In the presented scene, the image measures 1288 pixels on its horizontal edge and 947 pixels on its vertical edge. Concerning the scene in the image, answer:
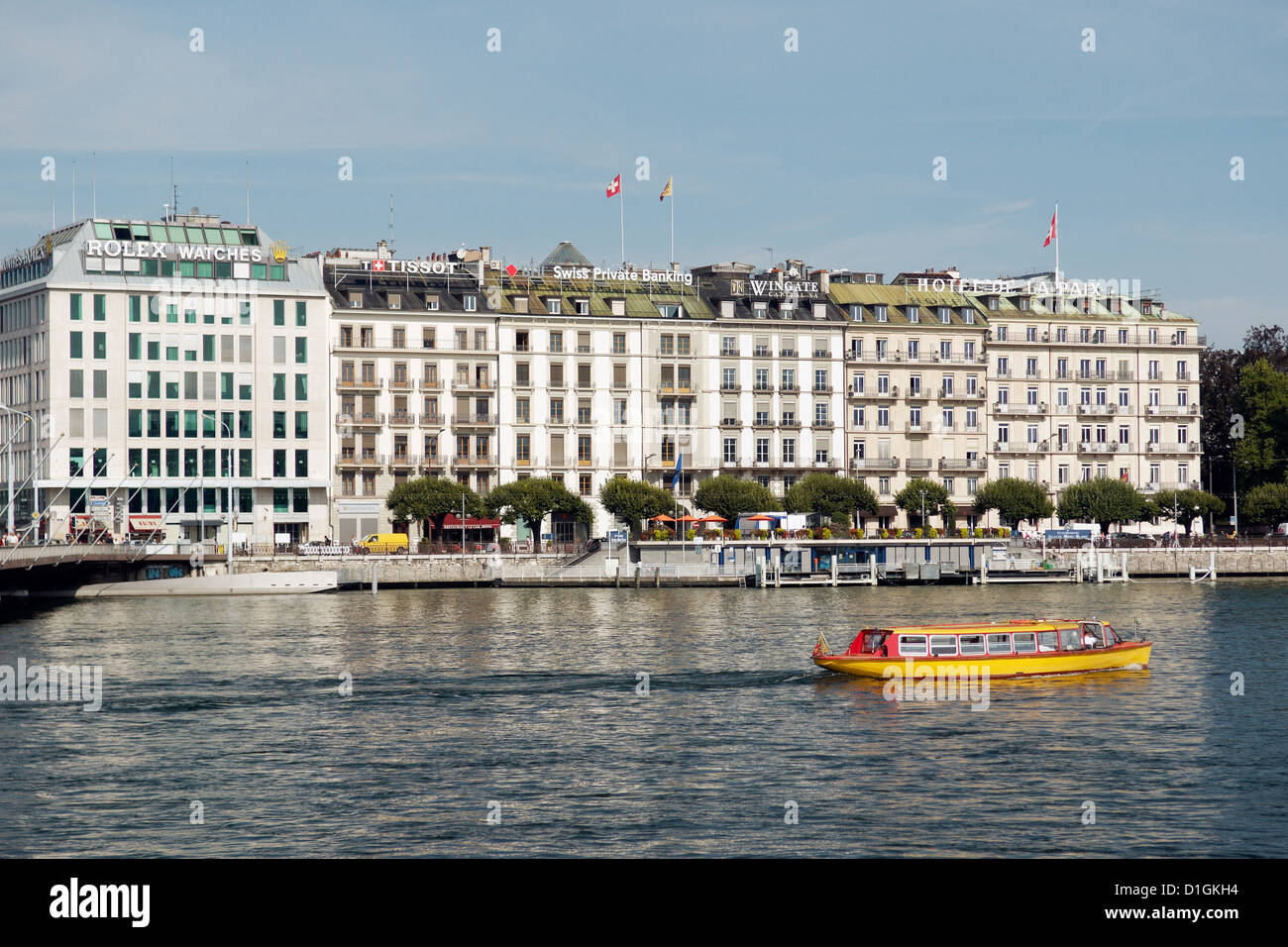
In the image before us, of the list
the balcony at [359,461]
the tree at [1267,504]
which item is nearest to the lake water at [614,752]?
the balcony at [359,461]

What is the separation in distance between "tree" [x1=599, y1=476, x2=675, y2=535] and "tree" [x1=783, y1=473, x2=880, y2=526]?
1076 cm

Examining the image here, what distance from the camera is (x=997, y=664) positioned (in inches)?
2128

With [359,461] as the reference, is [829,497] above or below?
below

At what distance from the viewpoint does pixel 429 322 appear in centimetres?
12975

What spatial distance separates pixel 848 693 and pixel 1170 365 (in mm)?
107084

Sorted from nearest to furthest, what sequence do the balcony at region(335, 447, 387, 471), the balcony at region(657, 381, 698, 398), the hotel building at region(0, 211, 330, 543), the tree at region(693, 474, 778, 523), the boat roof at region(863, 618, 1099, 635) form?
the boat roof at region(863, 618, 1099, 635) < the hotel building at region(0, 211, 330, 543) < the balcony at region(335, 447, 387, 471) < the tree at region(693, 474, 778, 523) < the balcony at region(657, 381, 698, 398)

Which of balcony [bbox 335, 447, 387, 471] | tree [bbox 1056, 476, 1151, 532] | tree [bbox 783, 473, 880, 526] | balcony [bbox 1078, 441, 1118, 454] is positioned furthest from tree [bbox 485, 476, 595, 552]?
balcony [bbox 1078, 441, 1118, 454]

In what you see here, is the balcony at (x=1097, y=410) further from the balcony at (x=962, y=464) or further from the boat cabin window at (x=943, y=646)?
the boat cabin window at (x=943, y=646)

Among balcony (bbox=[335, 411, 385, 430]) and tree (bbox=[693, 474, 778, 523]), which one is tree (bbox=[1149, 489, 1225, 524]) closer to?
tree (bbox=[693, 474, 778, 523])

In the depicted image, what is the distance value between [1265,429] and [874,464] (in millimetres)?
36658

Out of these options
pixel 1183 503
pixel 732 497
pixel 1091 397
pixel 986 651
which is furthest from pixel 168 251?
pixel 1183 503

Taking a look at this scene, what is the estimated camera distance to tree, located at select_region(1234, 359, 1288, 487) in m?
141

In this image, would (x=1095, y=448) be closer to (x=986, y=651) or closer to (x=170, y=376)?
(x=170, y=376)
